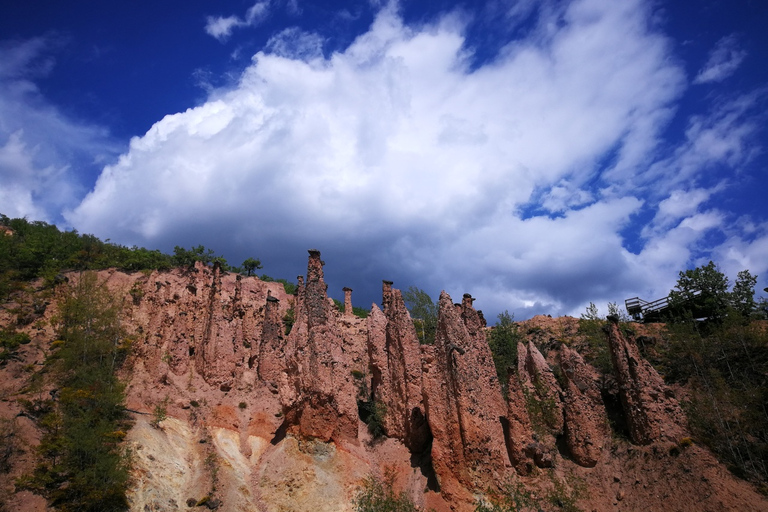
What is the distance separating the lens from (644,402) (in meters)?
26.6

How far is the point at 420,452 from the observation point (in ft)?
89.6

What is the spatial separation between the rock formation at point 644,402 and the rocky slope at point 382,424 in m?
0.07

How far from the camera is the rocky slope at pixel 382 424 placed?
939 inches

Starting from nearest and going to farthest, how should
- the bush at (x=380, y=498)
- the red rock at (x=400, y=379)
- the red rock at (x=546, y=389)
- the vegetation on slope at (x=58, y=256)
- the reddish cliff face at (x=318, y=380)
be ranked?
1. the bush at (x=380, y=498)
2. the reddish cliff face at (x=318, y=380)
3. the red rock at (x=400, y=379)
4. the red rock at (x=546, y=389)
5. the vegetation on slope at (x=58, y=256)

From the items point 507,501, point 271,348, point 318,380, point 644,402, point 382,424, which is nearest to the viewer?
point 507,501

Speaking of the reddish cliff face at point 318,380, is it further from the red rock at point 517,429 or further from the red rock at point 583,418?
the red rock at point 583,418

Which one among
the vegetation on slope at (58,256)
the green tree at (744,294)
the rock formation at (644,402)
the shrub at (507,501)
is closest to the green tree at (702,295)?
the green tree at (744,294)

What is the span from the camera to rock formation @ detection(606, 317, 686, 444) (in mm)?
26031

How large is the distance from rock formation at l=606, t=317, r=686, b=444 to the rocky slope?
0.07 metres

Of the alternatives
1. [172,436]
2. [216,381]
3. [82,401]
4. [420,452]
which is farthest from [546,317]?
[82,401]

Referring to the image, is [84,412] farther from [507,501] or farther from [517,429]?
[517,429]

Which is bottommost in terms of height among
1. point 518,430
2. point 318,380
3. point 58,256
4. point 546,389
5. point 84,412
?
point 518,430

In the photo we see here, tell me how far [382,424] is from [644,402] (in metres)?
15.9

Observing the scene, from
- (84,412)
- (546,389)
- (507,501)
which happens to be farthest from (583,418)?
(84,412)
